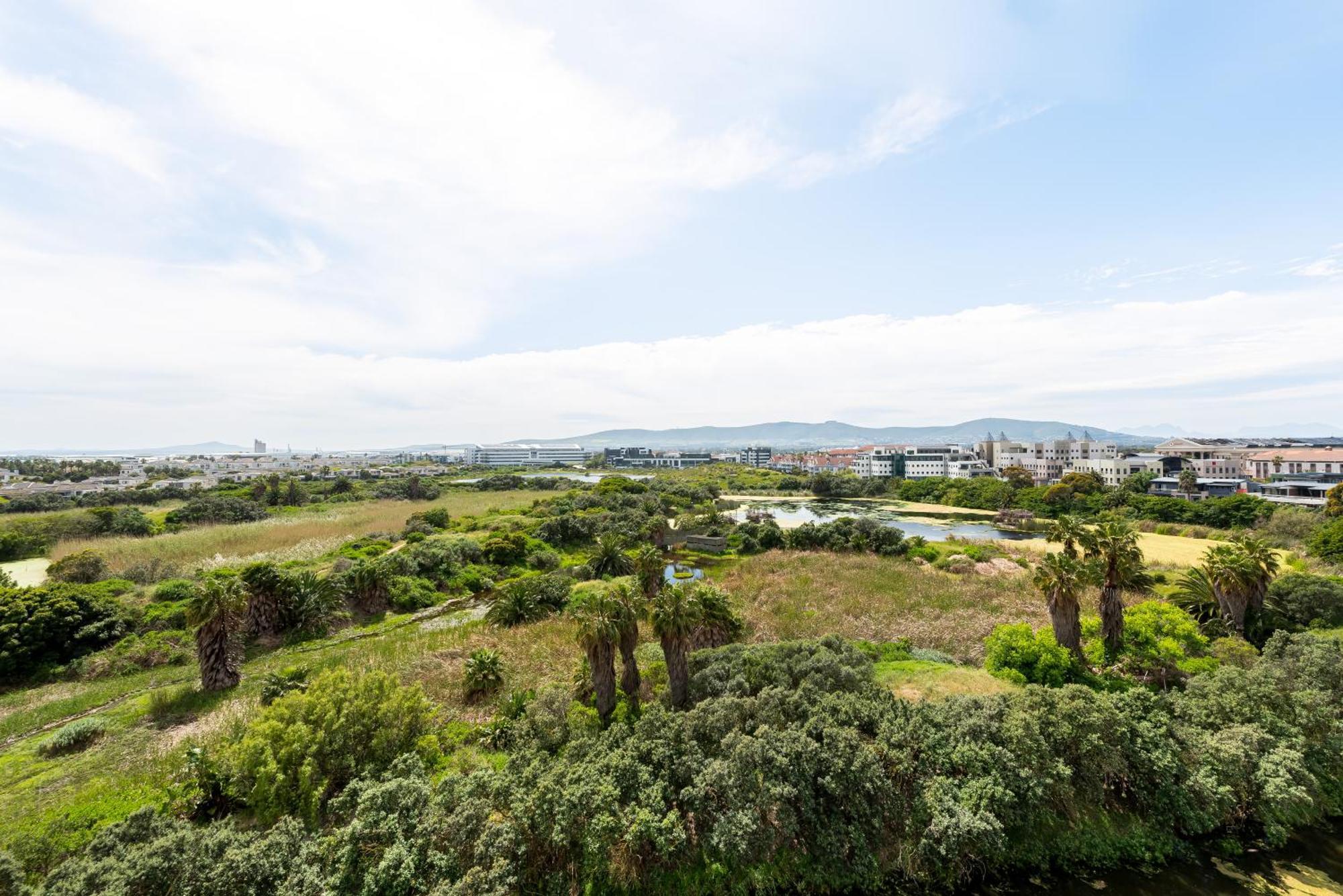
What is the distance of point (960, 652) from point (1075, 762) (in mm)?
11262

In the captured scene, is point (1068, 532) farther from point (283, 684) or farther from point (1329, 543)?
point (283, 684)

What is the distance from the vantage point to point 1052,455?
354 ft

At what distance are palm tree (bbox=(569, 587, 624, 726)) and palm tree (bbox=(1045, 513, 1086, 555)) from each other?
1945 cm

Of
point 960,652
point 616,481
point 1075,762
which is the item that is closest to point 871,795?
point 1075,762

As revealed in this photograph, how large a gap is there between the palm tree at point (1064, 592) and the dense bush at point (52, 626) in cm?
4171

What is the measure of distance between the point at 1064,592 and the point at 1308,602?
41.8 feet

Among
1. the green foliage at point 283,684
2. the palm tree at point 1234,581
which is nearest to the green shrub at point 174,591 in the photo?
the green foliage at point 283,684

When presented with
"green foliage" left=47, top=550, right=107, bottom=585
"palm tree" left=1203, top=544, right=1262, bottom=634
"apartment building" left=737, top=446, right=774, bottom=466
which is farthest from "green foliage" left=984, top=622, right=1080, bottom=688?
"apartment building" left=737, top=446, right=774, bottom=466

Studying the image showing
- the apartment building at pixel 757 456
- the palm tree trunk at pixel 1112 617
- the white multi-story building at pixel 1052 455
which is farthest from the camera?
the apartment building at pixel 757 456

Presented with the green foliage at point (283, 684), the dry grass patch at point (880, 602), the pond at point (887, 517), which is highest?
the green foliage at point (283, 684)

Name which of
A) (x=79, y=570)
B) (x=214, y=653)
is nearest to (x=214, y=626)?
(x=214, y=653)

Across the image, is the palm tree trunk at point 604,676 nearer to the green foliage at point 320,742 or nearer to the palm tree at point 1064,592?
the green foliage at point 320,742

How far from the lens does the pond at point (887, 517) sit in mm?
60312

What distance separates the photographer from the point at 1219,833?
13031 mm
